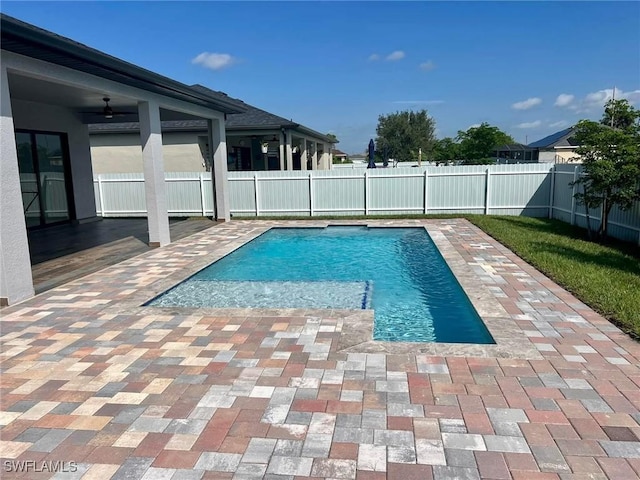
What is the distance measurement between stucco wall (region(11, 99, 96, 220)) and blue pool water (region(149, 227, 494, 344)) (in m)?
6.72

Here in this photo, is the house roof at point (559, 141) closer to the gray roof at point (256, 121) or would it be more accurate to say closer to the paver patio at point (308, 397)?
the gray roof at point (256, 121)

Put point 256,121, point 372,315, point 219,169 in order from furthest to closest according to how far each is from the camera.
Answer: point 256,121 → point 219,169 → point 372,315

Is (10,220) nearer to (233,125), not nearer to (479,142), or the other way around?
(233,125)

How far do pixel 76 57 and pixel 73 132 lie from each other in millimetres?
8460

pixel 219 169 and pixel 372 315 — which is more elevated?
pixel 219 169

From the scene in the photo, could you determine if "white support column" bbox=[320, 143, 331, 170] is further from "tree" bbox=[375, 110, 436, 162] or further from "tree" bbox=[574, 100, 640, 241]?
"tree" bbox=[375, 110, 436, 162]

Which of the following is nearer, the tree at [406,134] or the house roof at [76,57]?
the house roof at [76,57]

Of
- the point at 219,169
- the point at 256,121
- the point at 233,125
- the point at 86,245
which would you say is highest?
the point at 256,121

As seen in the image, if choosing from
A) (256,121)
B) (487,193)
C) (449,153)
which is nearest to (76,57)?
(256,121)

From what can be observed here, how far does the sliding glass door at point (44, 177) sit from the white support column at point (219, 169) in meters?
4.43

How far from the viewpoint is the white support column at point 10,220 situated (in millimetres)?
5691

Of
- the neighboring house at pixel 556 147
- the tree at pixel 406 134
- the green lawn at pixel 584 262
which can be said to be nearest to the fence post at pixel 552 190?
the green lawn at pixel 584 262

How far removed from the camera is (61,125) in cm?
1313

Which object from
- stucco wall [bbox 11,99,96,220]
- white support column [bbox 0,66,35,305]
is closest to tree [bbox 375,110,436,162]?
stucco wall [bbox 11,99,96,220]
